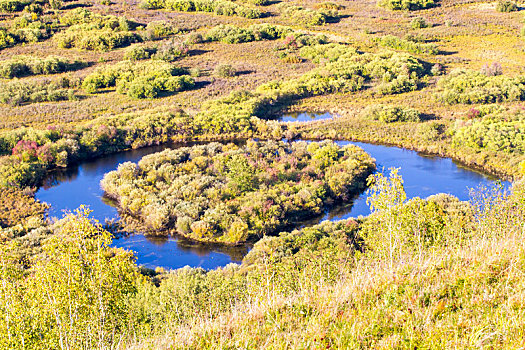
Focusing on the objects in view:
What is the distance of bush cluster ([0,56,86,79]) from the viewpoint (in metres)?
66.2

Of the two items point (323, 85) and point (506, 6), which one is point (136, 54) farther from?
point (506, 6)

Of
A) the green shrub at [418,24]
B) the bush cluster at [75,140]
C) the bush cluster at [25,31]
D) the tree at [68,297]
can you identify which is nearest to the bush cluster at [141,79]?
the bush cluster at [75,140]

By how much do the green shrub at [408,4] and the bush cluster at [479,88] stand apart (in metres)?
46.4

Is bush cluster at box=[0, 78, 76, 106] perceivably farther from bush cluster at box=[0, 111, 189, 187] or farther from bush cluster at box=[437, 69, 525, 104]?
bush cluster at box=[437, 69, 525, 104]

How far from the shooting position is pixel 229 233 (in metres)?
30.4

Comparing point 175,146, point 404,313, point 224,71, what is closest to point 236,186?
point 175,146

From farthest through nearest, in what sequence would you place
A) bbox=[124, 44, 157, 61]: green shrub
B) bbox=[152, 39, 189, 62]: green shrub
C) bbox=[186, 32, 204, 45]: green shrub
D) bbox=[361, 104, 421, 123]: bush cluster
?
bbox=[186, 32, 204, 45]: green shrub
bbox=[124, 44, 157, 61]: green shrub
bbox=[152, 39, 189, 62]: green shrub
bbox=[361, 104, 421, 123]: bush cluster

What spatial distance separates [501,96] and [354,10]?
56097mm

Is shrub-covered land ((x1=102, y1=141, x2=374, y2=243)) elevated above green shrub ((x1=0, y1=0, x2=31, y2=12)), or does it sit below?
below

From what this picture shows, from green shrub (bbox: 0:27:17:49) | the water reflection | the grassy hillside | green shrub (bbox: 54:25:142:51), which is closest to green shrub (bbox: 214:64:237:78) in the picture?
the grassy hillside

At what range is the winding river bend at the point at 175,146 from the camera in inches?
1172

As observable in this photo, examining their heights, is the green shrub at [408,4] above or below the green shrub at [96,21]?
below

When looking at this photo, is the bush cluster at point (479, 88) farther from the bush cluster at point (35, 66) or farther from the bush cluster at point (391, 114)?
the bush cluster at point (35, 66)

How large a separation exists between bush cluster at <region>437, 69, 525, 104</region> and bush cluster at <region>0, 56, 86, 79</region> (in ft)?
165
